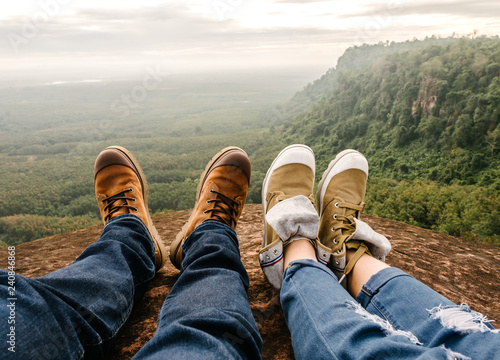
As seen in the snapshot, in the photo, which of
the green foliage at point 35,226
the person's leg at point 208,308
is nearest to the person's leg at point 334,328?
the person's leg at point 208,308

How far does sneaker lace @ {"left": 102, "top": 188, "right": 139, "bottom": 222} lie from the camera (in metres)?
1.66

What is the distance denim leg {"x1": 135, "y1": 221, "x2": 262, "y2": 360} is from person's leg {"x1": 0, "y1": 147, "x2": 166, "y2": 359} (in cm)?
17

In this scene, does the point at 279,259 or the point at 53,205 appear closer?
the point at 279,259

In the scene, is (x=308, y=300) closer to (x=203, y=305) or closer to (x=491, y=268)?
(x=203, y=305)

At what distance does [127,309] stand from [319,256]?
0.78 metres

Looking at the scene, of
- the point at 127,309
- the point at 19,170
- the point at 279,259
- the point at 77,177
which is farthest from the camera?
the point at 19,170

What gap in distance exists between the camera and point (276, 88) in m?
98.9

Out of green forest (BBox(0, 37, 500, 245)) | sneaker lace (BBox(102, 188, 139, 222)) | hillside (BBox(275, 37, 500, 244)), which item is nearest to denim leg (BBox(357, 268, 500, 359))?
sneaker lace (BBox(102, 188, 139, 222))

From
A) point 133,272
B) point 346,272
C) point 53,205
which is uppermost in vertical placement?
point 133,272

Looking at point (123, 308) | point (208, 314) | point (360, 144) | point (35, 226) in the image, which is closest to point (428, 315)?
point (208, 314)

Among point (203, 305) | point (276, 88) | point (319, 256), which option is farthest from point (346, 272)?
point (276, 88)

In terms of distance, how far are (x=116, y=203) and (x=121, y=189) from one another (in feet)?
0.53

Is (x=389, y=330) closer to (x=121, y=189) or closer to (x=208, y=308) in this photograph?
(x=208, y=308)

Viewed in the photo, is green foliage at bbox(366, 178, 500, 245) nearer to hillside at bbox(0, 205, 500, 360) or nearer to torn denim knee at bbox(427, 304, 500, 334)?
hillside at bbox(0, 205, 500, 360)
